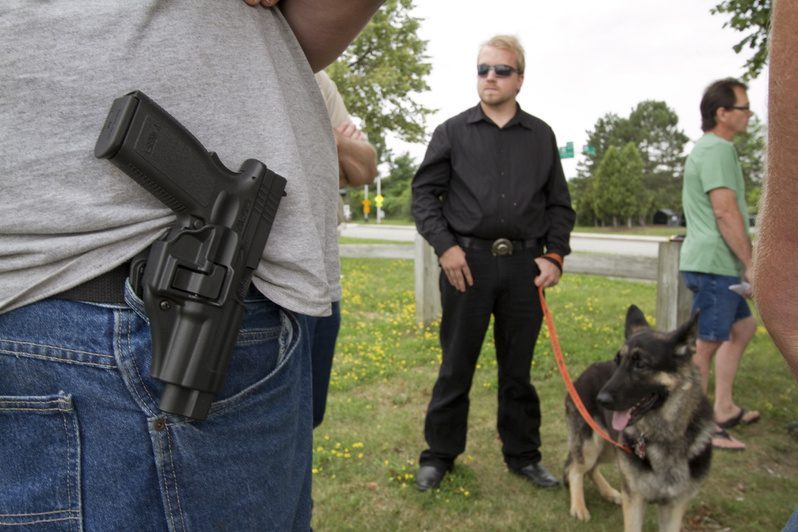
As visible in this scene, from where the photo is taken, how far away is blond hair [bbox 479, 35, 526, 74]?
3555 mm

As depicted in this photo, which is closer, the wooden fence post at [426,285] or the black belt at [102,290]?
the black belt at [102,290]

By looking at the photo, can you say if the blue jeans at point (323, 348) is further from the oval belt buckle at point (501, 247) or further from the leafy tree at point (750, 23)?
the leafy tree at point (750, 23)

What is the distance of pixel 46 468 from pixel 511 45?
11.1 feet

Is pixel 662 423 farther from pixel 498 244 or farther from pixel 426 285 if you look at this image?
pixel 426 285

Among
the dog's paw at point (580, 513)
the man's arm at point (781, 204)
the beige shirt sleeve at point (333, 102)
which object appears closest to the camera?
the man's arm at point (781, 204)

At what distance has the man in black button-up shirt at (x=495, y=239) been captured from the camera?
11.1 ft

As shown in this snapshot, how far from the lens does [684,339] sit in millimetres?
2805

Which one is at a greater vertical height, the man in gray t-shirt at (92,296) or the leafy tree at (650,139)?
the leafy tree at (650,139)

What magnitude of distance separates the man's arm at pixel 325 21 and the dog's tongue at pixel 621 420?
2.38 m

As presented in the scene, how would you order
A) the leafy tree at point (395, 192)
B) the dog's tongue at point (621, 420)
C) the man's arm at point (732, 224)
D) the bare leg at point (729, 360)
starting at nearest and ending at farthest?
the dog's tongue at point (621, 420) < the man's arm at point (732, 224) < the bare leg at point (729, 360) < the leafy tree at point (395, 192)

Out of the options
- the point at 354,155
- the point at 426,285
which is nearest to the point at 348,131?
the point at 354,155

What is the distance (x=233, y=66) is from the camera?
1035 millimetres

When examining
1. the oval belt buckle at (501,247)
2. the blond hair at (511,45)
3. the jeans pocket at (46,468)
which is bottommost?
the jeans pocket at (46,468)

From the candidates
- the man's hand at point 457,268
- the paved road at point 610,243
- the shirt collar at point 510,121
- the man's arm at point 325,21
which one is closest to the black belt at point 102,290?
the man's arm at point 325,21
